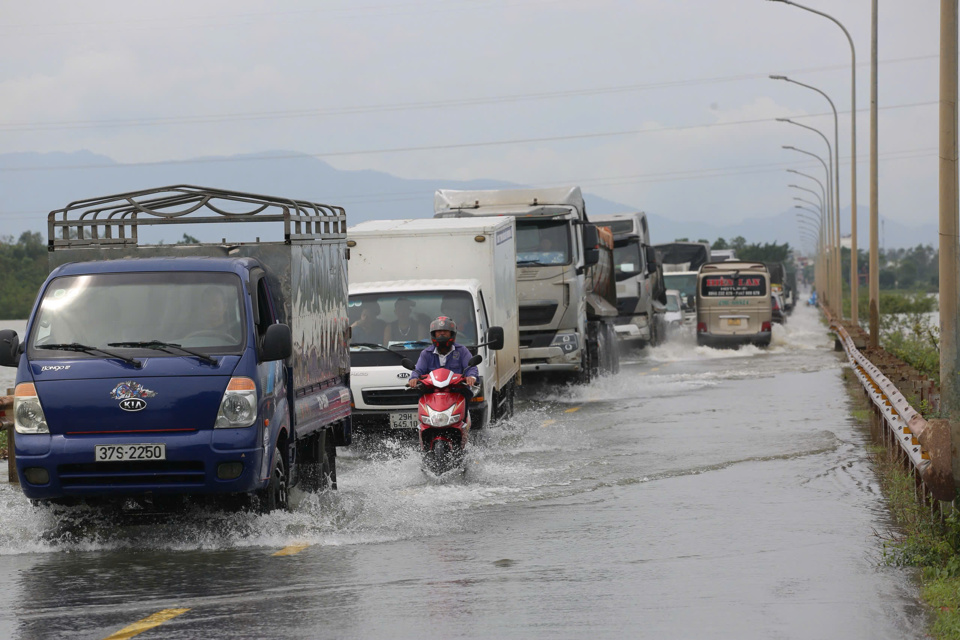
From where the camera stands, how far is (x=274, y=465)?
989 centimetres

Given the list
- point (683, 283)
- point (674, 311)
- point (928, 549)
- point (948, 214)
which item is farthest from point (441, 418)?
point (683, 283)

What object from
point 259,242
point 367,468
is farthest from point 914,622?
point 367,468

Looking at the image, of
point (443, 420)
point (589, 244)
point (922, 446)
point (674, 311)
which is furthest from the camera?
point (674, 311)

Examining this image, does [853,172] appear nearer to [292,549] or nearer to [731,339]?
[731,339]

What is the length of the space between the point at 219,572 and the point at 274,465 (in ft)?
4.57

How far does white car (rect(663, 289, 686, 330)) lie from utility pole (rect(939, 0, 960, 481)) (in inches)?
1379

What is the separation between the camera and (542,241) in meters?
23.8

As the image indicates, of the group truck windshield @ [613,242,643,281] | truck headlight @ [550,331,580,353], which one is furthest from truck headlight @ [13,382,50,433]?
truck windshield @ [613,242,643,281]

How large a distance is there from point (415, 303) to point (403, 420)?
68.2 inches

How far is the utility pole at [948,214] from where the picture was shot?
10594 mm

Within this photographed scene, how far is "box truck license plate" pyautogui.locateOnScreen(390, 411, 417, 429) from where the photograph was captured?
50.0 ft

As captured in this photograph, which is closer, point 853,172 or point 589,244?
point 589,244

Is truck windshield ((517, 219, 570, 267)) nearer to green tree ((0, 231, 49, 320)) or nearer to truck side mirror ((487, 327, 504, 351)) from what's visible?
truck side mirror ((487, 327, 504, 351))

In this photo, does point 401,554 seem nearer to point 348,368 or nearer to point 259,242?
point 259,242
